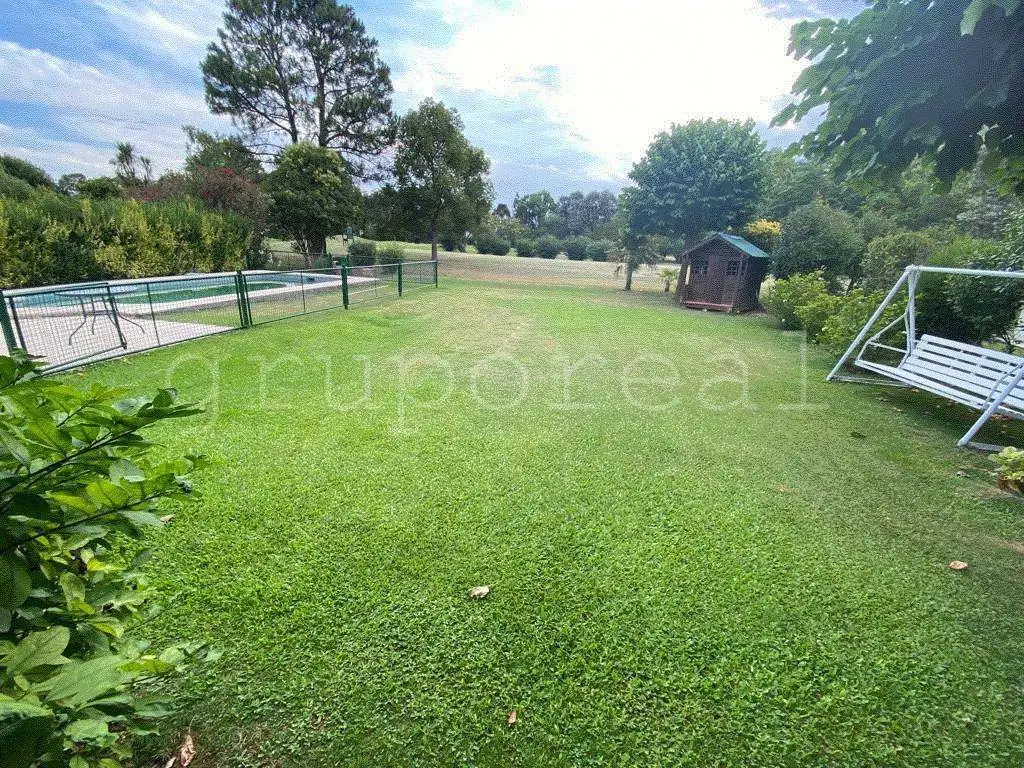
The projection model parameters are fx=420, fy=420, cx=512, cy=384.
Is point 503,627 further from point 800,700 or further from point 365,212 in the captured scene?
point 365,212

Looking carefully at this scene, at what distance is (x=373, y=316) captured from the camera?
1141 centimetres

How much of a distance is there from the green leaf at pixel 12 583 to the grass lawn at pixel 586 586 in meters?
0.46

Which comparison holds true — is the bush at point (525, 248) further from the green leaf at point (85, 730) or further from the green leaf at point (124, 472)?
the green leaf at point (85, 730)

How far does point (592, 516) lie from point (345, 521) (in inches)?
73.0

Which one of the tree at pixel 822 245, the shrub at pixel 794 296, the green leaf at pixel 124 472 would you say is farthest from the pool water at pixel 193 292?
the tree at pixel 822 245

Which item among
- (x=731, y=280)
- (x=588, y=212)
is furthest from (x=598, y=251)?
(x=731, y=280)

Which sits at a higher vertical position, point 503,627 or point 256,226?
point 256,226

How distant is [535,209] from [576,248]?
28.4m

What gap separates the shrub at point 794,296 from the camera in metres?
11.6

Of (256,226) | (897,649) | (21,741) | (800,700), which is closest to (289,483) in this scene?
(21,741)

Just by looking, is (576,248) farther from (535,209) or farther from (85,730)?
(85,730)

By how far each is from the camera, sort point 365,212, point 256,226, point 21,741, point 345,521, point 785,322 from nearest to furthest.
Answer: point 21,741 < point 345,521 < point 785,322 < point 256,226 < point 365,212

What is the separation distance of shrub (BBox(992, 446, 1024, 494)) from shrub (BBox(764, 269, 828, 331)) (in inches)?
307

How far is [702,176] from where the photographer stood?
2086cm
